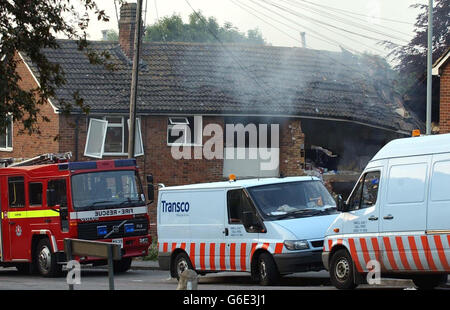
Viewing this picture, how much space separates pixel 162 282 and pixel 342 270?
17.9 feet

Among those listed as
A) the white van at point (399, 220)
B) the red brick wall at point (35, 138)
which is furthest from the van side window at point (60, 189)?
the red brick wall at point (35, 138)

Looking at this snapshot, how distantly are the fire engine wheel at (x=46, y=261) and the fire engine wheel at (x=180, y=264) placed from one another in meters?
3.77

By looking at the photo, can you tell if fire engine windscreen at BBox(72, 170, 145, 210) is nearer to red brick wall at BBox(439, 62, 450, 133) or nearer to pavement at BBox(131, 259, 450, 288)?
pavement at BBox(131, 259, 450, 288)

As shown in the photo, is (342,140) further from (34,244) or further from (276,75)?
(34,244)

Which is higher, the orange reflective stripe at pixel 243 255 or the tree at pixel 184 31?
the tree at pixel 184 31

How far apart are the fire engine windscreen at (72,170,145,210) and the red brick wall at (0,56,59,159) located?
40.6 feet

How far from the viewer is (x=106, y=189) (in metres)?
22.9

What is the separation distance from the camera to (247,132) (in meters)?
36.9

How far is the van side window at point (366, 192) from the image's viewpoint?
51.6ft

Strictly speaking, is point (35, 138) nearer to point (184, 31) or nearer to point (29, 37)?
point (29, 37)

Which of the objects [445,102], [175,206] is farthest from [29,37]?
[445,102]

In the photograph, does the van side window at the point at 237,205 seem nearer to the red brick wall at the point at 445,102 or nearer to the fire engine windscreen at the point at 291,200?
the fire engine windscreen at the point at 291,200

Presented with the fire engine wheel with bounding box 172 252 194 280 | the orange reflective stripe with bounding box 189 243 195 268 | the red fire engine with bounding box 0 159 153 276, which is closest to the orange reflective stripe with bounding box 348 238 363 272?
the orange reflective stripe with bounding box 189 243 195 268

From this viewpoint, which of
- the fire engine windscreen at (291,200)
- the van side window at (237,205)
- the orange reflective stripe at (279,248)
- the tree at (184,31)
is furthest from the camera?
the tree at (184,31)
